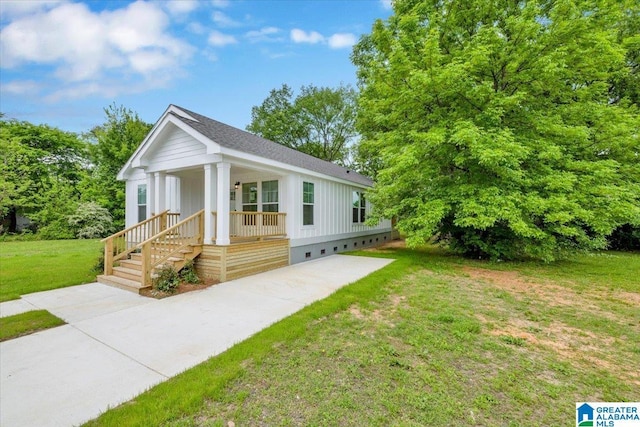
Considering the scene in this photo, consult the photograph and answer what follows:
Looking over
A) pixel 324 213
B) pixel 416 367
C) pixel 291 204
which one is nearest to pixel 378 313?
pixel 416 367

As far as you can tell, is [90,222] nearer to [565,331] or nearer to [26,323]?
[26,323]

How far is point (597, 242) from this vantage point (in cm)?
904

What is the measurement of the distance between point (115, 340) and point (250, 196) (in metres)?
6.93

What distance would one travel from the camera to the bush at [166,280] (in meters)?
5.84

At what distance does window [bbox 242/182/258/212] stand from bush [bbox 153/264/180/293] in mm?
4152

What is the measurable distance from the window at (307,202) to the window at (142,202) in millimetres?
6441

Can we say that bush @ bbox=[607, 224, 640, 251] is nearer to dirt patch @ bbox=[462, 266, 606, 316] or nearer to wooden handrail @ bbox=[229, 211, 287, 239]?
dirt patch @ bbox=[462, 266, 606, 316]

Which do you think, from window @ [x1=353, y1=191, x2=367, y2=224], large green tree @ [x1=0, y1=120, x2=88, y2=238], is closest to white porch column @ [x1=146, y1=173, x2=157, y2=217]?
window @ [x1=353, y1=191, x2=367, y2=224]

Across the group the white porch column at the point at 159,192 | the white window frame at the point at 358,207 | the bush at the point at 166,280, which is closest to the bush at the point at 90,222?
the white porch column at the point at 159,192

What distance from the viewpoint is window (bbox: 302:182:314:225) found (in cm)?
969

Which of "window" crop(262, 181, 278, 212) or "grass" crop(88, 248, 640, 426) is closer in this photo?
"grass" crop(88, 248, 640, 426)

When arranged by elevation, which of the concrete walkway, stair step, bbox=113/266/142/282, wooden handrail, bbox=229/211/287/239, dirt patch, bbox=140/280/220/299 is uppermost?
wooden handrail, bbox=229/211/287/239

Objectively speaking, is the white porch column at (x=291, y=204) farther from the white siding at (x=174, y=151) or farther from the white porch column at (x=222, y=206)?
the white siding at (x=174, y=151)
